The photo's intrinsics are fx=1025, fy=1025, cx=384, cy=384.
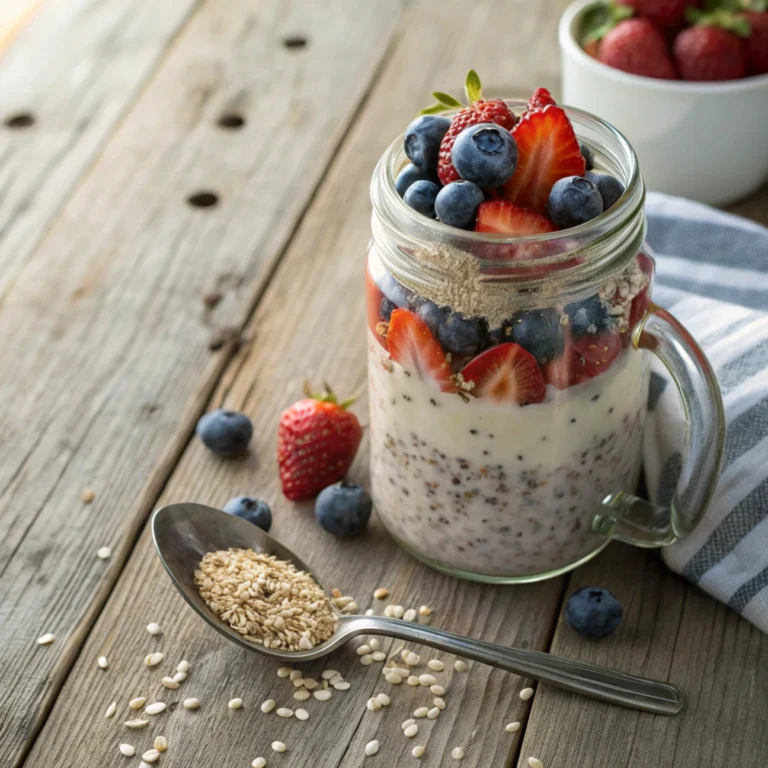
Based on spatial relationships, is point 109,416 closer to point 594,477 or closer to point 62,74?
point 594,477

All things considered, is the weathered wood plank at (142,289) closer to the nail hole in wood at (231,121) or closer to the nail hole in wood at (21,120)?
the nail hole in wood at (231,121)

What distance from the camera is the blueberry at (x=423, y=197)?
911 mm

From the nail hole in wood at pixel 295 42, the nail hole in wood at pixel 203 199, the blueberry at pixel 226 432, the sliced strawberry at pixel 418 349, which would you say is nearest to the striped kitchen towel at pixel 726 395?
the sliced strawberry at pixel 418 349

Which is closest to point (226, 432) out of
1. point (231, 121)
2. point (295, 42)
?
point (231, 121)

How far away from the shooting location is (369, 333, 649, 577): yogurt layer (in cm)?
95

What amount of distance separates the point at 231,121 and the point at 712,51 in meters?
0.80

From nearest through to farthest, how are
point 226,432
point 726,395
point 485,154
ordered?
point 485,154, point 726,395, point 226,432

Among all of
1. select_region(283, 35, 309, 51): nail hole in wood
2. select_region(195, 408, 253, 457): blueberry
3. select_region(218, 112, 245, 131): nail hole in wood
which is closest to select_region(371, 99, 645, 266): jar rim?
select_region(195, 408, 253, 457): blueberry

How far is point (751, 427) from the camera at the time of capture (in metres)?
1.07

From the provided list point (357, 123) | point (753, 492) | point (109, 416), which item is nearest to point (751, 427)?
point (753, 492)

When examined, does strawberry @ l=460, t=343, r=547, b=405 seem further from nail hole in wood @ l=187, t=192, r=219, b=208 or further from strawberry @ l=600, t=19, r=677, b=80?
nail hole in wood @ l=187, t=192, r=219, b=208

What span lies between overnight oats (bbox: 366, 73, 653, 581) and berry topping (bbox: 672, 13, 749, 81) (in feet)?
1.59

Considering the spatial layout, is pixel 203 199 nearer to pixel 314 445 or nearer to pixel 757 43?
pixel 314 445

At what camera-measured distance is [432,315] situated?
900 millimetres
